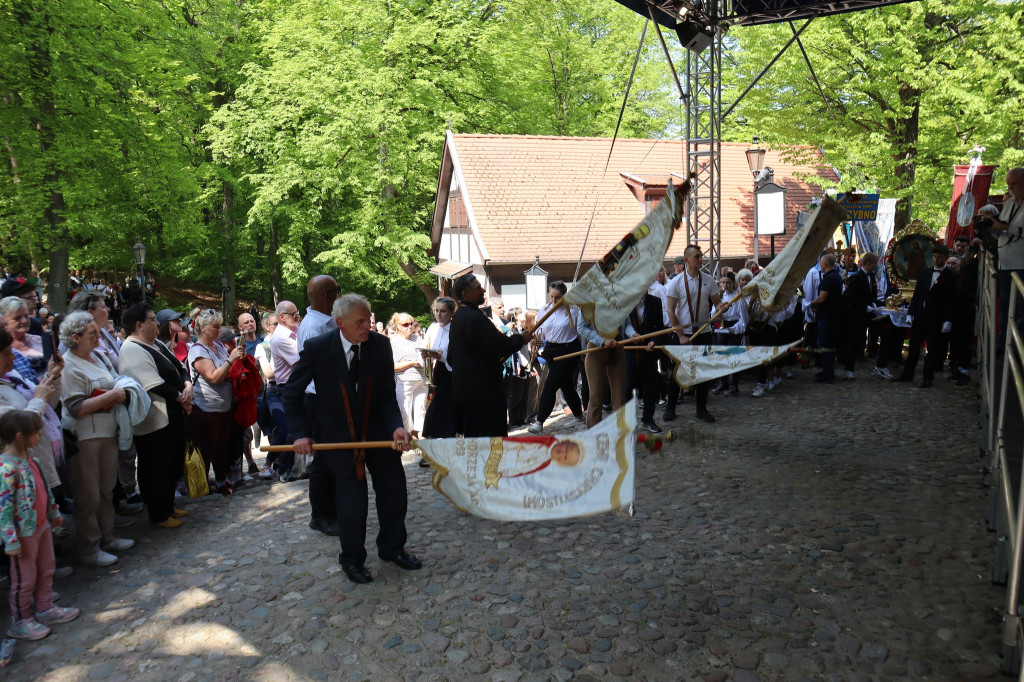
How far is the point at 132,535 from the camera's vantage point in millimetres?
6852

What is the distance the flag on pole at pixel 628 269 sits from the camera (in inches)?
253

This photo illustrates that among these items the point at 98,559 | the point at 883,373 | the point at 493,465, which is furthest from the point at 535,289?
the point at 493,465

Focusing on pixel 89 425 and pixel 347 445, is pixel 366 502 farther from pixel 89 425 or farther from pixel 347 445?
pixel 89 425

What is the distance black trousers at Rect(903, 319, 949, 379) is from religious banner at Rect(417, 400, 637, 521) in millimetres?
8390

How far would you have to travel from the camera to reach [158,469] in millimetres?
6934

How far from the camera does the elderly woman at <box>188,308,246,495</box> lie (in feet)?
25.0

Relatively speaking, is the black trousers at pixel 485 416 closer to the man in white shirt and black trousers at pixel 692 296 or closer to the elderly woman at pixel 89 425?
the elderly woman at pixel 89 425

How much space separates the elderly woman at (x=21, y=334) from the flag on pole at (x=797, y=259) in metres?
5.78

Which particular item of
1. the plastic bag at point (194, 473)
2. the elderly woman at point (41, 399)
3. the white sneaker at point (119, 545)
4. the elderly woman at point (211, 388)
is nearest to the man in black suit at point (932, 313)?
the elderly woman at point (211, 388)

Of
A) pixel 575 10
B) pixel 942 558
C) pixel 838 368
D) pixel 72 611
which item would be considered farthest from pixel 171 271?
pixel 942 558

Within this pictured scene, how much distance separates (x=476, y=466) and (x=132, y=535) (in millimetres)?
3578

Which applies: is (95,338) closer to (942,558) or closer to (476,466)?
(476,466)

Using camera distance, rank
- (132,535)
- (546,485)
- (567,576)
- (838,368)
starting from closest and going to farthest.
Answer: (546,485), (567,576), (132,535), (838,368)

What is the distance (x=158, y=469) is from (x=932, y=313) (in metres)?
10.2
